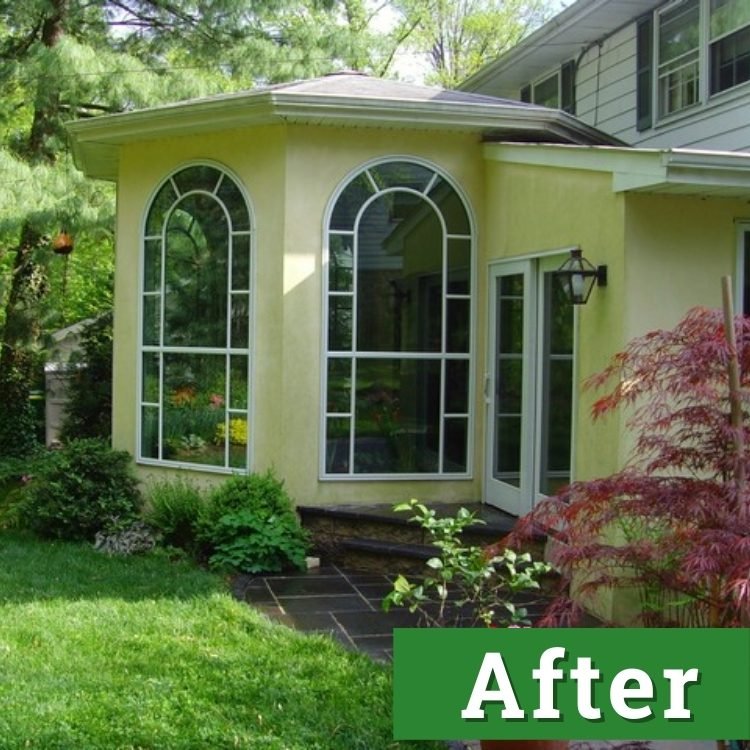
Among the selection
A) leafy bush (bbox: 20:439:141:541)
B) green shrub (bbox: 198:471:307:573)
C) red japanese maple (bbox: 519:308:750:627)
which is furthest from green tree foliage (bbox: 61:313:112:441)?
red japanese maple (bbox: 519:308:750:627)

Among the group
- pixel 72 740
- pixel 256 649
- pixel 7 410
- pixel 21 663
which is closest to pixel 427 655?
pixel 72 740

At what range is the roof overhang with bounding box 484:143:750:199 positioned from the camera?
540 cm

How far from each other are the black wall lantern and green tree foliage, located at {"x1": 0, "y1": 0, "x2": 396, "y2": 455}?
703 cm

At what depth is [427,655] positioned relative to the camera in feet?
11.2

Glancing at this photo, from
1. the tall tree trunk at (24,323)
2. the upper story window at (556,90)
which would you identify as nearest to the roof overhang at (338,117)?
the upper story window at (556,90)

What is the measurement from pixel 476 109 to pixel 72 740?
18.5 ft

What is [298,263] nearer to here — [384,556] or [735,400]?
[384,556]

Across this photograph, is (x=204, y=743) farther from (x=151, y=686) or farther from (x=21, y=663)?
(x=21, y=663)

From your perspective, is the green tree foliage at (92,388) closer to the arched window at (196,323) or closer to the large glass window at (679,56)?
the arched window at (196,323)

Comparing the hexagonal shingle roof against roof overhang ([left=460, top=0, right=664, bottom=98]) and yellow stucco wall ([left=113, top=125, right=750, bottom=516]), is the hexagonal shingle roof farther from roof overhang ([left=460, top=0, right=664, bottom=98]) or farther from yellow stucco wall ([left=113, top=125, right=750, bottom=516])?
roof overhang ([left=460, top=0, right=664, bottom=98])

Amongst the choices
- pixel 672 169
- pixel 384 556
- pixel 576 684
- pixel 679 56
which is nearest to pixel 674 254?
pixel 672 169

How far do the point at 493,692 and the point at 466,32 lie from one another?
82.2 feet

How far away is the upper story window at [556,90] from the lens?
12133mm

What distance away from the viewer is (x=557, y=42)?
1157 cm
